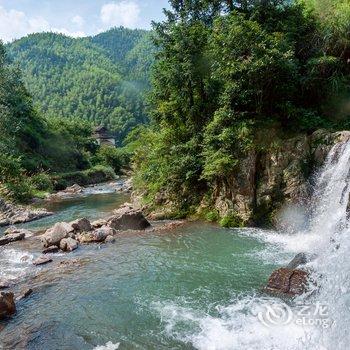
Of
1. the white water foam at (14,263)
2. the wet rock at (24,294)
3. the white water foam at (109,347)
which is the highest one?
the wet rock at (24,294)

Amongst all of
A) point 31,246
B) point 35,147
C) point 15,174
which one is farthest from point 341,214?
point 35,147

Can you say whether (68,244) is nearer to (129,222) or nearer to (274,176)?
(129,222)

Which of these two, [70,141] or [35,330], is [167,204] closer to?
[35,330]

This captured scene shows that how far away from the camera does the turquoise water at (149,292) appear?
9.97 metres

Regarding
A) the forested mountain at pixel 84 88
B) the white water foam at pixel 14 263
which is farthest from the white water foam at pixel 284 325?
the forested mountain at pixel 84 88

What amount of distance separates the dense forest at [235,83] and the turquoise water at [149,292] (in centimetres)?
535

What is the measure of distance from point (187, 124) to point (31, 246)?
42.4 feet

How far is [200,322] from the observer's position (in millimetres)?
10438

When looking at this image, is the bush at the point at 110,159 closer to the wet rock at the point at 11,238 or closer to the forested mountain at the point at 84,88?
the wet rock at the point at 11,238

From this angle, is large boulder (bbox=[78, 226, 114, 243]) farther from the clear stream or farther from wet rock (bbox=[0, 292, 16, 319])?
wet rock (bbox=[0, 292, 16, 319])


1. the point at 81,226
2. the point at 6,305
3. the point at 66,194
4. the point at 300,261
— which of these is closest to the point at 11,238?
the point at 81,226

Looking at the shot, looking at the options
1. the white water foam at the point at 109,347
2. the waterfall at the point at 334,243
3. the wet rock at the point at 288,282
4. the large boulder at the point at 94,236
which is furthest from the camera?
the large boulder at the point at 94,236

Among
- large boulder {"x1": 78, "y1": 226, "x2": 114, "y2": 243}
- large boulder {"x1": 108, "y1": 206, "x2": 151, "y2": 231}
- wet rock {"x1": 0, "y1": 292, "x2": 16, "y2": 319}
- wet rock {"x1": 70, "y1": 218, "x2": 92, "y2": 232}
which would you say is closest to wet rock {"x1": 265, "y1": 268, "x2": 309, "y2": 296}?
wet rock {"x1": 0, "y1": 292, "x2": 16, "y2": 319}

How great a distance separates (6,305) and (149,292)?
14.8 ft
